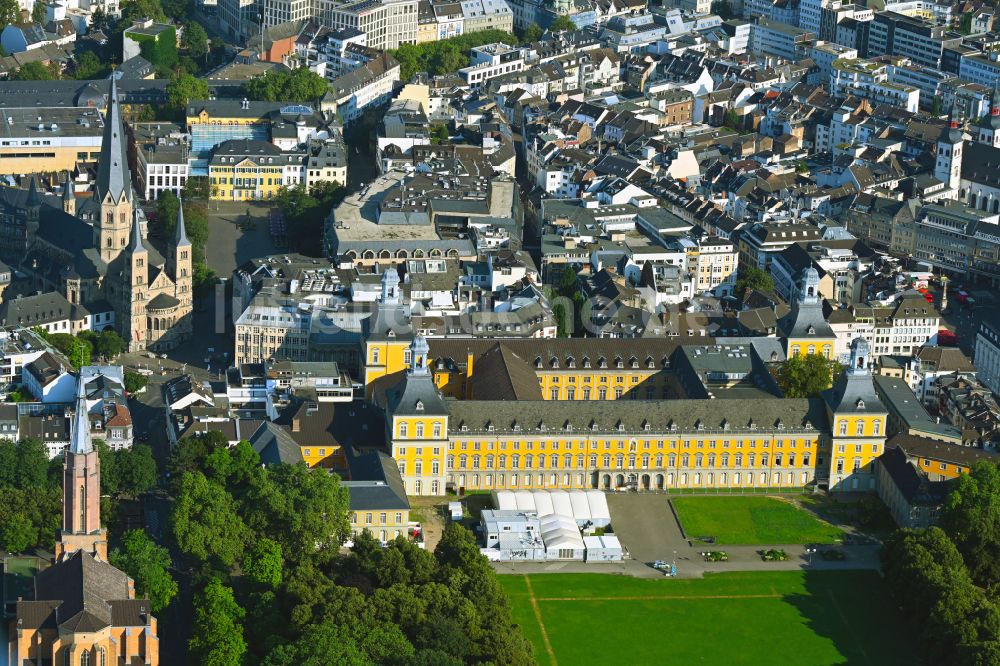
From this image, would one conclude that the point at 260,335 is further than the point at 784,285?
No

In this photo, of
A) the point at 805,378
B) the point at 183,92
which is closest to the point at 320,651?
the point at 805,378

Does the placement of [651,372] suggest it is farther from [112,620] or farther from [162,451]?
[112,620]

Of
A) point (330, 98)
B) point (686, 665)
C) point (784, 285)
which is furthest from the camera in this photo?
point (330, 98)

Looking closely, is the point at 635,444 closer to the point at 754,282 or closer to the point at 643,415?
the point at 643,415

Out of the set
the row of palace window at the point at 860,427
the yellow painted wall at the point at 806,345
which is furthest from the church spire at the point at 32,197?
the row of palace window at the point at 860,427

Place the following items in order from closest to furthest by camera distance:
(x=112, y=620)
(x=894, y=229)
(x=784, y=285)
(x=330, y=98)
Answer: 1. (x=112, y=620)
2. (x=784, y=285)
3. (x=894, y=229)
4. (x=330, y=98)

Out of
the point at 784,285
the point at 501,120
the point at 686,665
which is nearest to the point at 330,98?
the point at 501,120
